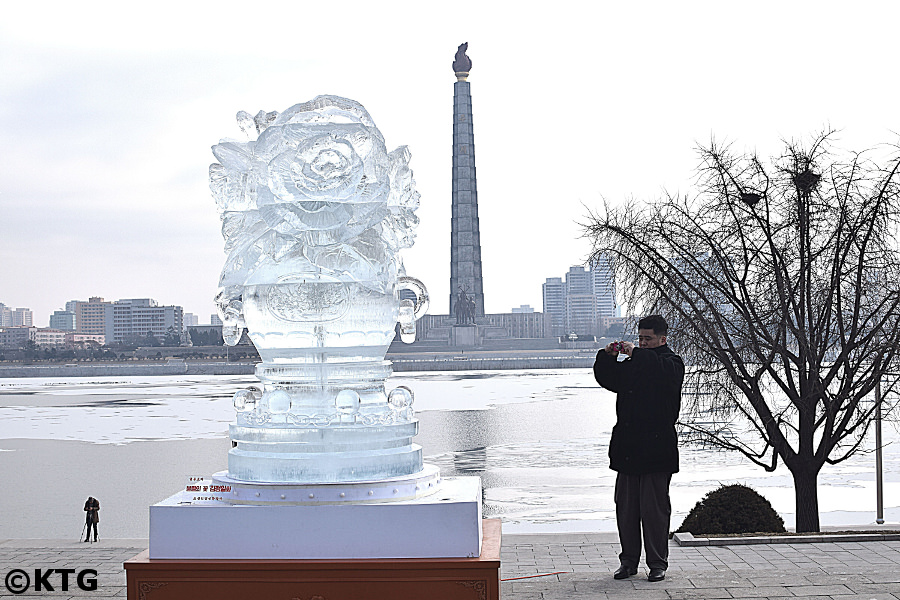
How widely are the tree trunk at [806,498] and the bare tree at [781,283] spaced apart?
1 centimetres

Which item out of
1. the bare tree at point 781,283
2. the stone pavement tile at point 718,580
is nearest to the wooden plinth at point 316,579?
the stone pavement tile at point 718,580

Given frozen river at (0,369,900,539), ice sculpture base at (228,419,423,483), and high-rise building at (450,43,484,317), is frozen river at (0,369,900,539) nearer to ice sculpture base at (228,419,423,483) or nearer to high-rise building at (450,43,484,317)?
ice sculpture base at (228,419,423,483)

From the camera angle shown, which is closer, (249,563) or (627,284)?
(249,563)

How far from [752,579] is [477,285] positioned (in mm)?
65793

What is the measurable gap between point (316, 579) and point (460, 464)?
460 inches

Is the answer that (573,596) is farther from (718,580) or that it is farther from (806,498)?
(806,498)

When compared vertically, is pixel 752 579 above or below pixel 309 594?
below

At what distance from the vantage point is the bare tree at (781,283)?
8.95 meters

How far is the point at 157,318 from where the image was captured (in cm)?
12756

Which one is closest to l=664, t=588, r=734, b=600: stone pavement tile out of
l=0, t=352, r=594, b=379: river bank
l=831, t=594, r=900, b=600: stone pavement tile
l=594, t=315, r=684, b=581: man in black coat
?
l=594, t=315, r=684, b=581: man in black coat

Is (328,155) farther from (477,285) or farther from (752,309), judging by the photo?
(477,285)

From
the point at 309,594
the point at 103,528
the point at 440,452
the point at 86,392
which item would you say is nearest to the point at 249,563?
the point at 309,594

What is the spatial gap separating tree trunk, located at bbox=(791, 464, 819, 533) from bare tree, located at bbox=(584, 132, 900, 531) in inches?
0.4

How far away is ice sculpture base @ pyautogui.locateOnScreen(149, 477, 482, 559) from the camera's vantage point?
361 cm
